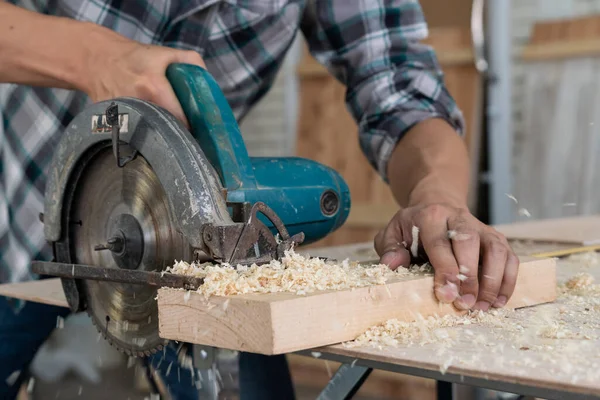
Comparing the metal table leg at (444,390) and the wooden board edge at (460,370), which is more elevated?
the wooden board edge at (460,370)

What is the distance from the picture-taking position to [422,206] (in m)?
1.46

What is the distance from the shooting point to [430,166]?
177 centimetres

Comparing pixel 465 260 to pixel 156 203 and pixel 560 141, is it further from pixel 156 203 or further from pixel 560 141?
pixel 560 141

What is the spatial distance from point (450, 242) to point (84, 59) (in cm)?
71

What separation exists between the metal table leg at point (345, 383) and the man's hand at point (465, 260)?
11.6 inches

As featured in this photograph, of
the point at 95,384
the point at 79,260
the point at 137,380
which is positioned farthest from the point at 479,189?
the point at 79,260

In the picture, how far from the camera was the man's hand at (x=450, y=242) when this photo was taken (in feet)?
4.14

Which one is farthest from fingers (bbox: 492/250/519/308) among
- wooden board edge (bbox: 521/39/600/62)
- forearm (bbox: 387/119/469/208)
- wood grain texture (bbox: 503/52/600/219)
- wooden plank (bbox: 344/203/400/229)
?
wooden plank (bbox: 344/203/400/229)

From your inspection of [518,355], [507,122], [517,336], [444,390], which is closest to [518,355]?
[518,355]

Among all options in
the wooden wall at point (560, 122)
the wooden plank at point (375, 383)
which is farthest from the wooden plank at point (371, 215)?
the wooden plank at point (375, 383)

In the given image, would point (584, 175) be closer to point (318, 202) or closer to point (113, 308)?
point (318, 202)

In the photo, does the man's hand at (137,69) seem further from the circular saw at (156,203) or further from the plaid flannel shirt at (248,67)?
the plaid flannel shirt at (248,67)

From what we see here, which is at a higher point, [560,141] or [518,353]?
[518,353]

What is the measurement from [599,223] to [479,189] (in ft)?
5.05
